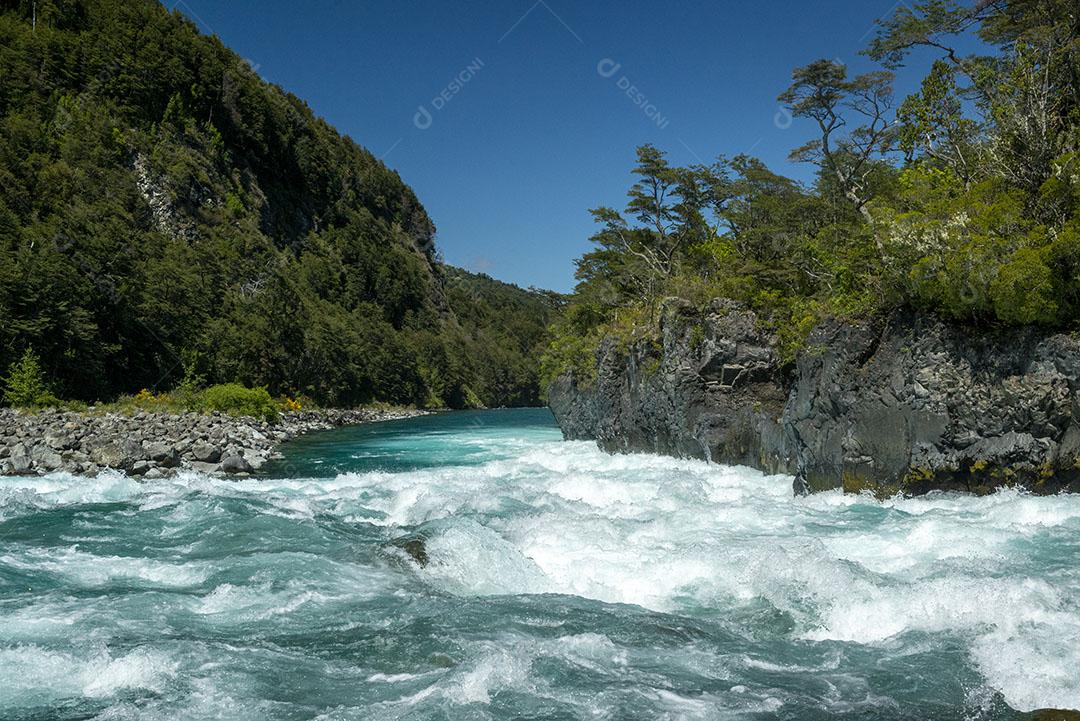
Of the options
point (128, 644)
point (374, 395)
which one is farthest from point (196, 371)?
point (128, 644)

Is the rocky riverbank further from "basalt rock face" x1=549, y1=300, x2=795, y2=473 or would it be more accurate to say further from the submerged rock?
"basalt rock face" x1=549, y1=300, x2=795, y2=473

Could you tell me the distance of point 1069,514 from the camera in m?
11.6

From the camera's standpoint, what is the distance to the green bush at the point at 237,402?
41.9 m

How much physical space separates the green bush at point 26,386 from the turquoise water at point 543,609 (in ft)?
83.5

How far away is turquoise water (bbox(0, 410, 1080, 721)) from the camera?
20.0ft

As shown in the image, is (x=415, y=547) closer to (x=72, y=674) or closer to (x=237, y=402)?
(x=72, y=674)

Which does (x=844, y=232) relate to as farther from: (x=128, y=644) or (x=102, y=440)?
(x=102, y=440)

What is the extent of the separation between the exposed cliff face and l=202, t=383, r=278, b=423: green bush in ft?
96.7

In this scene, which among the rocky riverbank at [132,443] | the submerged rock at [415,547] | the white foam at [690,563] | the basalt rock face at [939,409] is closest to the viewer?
the white foam at [690,563]

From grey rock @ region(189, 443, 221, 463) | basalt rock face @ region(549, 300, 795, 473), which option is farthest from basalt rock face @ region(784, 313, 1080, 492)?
grey rock @ region(189, 443, 221, 463)

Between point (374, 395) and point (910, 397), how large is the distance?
65.3 metres

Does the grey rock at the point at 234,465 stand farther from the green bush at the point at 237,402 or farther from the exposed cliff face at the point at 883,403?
the green bush at the point at 237,402

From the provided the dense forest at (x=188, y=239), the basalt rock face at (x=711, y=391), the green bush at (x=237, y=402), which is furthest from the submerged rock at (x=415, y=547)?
the dense forest at (x=188, y=239)

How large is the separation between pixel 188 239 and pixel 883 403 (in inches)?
2649
